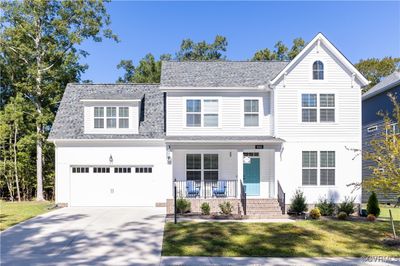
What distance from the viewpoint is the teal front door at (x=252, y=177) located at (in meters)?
18.6

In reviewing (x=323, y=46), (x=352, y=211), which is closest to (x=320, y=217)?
(x=352, y=211)

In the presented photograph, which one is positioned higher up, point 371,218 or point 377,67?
point 377,67

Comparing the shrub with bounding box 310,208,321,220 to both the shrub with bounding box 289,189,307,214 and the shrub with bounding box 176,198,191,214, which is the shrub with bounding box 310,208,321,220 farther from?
the shrub with bounding box 176,198,191,214

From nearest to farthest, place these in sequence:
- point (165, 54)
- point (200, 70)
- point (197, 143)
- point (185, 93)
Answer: point (197, 143)
point (185, 93)
point (200, 70)
point (165, 54)

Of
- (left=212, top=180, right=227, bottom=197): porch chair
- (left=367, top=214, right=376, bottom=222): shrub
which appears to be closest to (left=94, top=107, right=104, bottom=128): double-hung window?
(left=212, top=180, right=227, bottom=197): porch chair

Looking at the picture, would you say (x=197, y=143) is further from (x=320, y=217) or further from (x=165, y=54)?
(x=165, y=54)

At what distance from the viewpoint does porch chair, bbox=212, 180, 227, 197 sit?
58.3ft

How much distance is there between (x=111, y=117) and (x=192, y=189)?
6.03 metres

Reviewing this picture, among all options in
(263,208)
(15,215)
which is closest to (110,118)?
(15,215)

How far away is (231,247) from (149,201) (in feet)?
30.4

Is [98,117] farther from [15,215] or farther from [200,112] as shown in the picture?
[15,215]

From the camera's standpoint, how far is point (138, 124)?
63.8ft

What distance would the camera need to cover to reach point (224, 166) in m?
19.0

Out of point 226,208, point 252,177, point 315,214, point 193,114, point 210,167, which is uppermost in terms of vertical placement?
point 193,114
